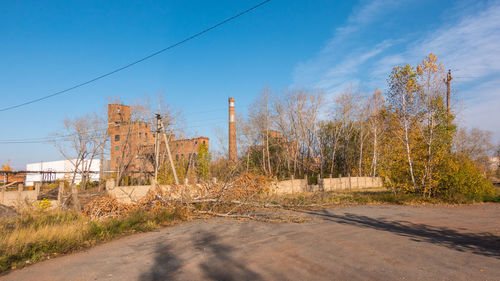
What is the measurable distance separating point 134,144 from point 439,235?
39.2m

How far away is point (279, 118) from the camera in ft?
133

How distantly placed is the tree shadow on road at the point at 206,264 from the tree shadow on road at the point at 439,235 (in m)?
4.91

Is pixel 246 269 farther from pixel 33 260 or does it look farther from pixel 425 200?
pixel 425 200

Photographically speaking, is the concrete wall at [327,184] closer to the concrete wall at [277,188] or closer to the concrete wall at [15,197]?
the concrete wall at [277,188]

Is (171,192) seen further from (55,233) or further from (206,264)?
(206,264)

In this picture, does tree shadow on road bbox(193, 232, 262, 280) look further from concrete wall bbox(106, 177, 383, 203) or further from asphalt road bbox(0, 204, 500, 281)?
concrete wall bbox(106, 177, 383, 203)

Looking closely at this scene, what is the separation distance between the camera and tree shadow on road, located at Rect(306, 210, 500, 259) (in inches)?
288

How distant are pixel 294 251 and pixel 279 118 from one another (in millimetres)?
33937

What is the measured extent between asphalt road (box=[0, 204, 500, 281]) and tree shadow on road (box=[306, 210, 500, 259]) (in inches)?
0.9

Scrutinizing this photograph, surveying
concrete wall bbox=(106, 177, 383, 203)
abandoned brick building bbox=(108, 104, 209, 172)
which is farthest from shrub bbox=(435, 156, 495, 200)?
abandoned brick building bbox=(108, 104, 209, 172)

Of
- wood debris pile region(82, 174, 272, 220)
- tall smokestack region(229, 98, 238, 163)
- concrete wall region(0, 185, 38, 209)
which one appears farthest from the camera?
tall smokestack region(229, 98, 238, 163)

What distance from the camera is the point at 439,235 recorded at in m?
8.88

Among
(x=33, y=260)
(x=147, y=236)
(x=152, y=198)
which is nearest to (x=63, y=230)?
(x=33, y=260)

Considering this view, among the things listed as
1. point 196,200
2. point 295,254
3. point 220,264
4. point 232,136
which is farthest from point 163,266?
point 232,136
